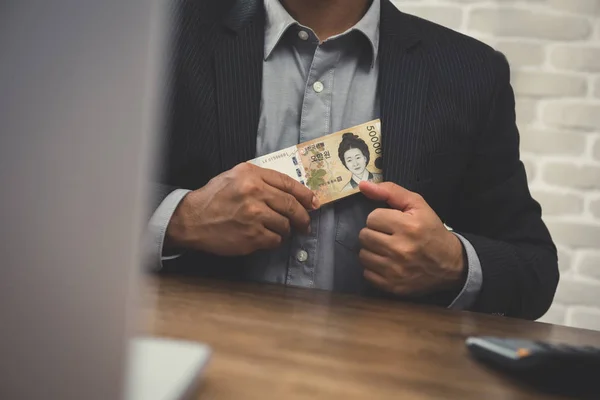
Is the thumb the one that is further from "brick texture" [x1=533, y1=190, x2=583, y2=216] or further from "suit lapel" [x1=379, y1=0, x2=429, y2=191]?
"brick texture" [x1=533, y1=190, x2=583, y2=216]

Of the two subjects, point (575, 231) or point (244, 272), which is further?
point (575, 231)

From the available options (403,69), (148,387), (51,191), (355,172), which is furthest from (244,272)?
(51,191)

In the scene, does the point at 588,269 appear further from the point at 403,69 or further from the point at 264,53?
the point at 264,53

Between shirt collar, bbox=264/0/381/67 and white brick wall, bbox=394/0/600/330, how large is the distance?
2.46ft

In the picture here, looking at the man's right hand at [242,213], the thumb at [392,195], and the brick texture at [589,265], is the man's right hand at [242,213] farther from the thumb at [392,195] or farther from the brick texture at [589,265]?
the brick texture at [589,265]

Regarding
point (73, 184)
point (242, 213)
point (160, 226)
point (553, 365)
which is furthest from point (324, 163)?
point (73, 184)

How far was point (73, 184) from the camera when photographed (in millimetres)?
166

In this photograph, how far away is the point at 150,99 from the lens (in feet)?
0.55

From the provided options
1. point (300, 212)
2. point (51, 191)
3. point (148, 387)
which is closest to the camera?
point (51, 191)

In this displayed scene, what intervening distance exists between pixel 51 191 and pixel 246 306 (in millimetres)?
456

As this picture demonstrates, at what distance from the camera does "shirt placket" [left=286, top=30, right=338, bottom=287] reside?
1022 mm

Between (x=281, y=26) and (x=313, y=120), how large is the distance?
0.19m

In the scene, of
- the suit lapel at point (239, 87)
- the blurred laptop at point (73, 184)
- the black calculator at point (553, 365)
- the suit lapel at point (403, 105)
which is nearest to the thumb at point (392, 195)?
the suit lapel at point (403, 105)

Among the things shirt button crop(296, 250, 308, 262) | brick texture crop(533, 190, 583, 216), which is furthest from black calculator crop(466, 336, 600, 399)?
brick texture crop(533, 190, 583, 216)
